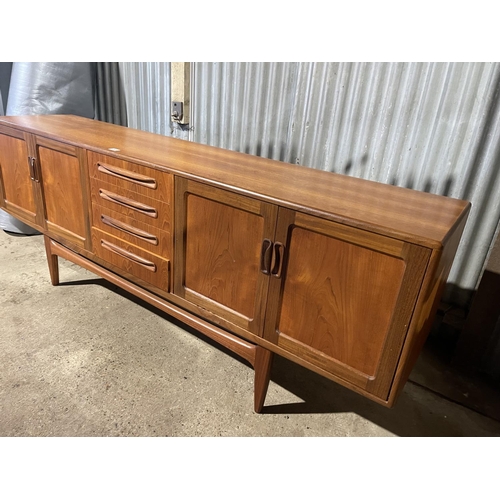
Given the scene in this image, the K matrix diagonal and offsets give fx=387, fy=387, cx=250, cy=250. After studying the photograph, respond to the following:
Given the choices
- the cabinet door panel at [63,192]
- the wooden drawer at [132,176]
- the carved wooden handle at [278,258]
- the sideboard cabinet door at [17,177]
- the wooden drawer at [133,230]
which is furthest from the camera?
the sideboard cabinet door at [17,177]

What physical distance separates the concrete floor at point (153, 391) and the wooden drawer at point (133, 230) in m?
0.58

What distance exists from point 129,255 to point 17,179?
37.1 inches

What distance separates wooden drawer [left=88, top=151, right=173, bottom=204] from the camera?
4.87 feet

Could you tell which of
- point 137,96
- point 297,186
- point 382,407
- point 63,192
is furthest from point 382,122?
point 137,96

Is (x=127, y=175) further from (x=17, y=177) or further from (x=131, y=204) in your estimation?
(x=17, y=177)

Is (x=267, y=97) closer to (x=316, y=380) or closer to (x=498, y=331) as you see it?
(x=316, y=380)

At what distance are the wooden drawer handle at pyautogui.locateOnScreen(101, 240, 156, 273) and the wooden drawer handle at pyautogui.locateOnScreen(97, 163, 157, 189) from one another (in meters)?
0.34

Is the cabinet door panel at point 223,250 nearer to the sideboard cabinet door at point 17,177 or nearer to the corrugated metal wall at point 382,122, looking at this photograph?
the corrugated metal wall at point 382,122

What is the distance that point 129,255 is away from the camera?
174 cm

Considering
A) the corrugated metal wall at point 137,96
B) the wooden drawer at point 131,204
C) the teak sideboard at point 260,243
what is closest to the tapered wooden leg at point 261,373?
the teak sideboard at point 260,243

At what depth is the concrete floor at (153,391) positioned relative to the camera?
1539 mm

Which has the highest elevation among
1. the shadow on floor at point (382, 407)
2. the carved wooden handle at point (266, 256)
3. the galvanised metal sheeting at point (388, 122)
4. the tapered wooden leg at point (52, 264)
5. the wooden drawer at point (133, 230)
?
the galvanised metal sheeting at point (388, 122)
